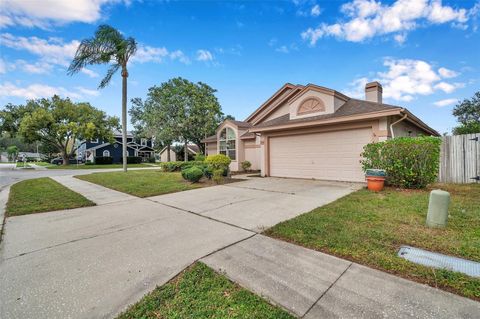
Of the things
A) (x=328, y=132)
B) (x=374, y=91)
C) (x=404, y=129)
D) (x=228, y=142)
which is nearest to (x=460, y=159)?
(x=404, y=129)

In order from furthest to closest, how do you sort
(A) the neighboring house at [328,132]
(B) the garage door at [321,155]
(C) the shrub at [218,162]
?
(C) the shrub at [218,162]
(B) the garage door at [321,155]
(A) the neighboring house at [328,132]

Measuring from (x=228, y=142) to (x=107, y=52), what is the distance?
10.3 metres

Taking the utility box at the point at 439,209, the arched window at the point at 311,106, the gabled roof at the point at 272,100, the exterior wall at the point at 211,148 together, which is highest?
the gabled roof at the point at 272,100

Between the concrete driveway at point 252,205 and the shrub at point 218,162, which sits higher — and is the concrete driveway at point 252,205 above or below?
below

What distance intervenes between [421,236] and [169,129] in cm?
2262

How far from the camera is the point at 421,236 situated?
3.34 meters

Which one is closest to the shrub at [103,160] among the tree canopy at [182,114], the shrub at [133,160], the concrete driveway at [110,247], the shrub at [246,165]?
the shrub at [133,160]

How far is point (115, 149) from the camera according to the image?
118 feet

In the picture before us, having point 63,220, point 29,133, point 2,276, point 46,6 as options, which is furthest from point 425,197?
point 29,133

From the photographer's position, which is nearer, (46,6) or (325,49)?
(46,6)

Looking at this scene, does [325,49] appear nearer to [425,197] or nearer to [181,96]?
[425,197]

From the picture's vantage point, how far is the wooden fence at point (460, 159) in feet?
25.2

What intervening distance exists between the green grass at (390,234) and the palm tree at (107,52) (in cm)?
1569

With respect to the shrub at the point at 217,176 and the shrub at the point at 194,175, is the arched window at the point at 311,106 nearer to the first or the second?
the shrub at the point at 217,176
